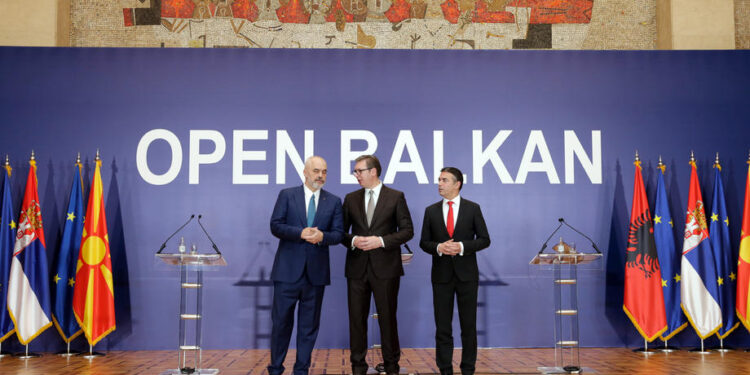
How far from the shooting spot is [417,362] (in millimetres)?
5461

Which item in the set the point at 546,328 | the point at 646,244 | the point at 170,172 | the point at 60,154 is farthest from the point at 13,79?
the point at 646,244

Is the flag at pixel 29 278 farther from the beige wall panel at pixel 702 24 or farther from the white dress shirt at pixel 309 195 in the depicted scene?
the beige wall panel at pixel 702 24

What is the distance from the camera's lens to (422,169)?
6.59 m

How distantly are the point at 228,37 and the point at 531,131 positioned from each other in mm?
3785

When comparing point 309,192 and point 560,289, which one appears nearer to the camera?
point 309,192

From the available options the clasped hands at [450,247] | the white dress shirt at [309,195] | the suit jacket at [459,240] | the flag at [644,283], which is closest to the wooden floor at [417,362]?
the flag at [644,283]

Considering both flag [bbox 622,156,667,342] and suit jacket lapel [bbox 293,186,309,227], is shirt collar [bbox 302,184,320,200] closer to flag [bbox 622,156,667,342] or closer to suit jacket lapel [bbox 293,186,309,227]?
suit jacket lapel [bbox 293,186,309,227]

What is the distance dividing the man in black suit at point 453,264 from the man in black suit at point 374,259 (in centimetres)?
24

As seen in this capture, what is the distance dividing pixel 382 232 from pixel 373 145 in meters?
2.19

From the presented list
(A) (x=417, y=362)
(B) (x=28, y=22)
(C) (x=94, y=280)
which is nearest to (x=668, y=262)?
(A) (x=417, y=362)

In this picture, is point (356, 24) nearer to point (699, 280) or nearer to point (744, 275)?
point (699, 280)

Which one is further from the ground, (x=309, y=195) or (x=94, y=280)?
(x=309, y=195)

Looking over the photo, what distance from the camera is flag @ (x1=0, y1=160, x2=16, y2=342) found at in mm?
5920

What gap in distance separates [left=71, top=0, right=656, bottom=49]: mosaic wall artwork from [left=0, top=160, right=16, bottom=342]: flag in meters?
2.47
